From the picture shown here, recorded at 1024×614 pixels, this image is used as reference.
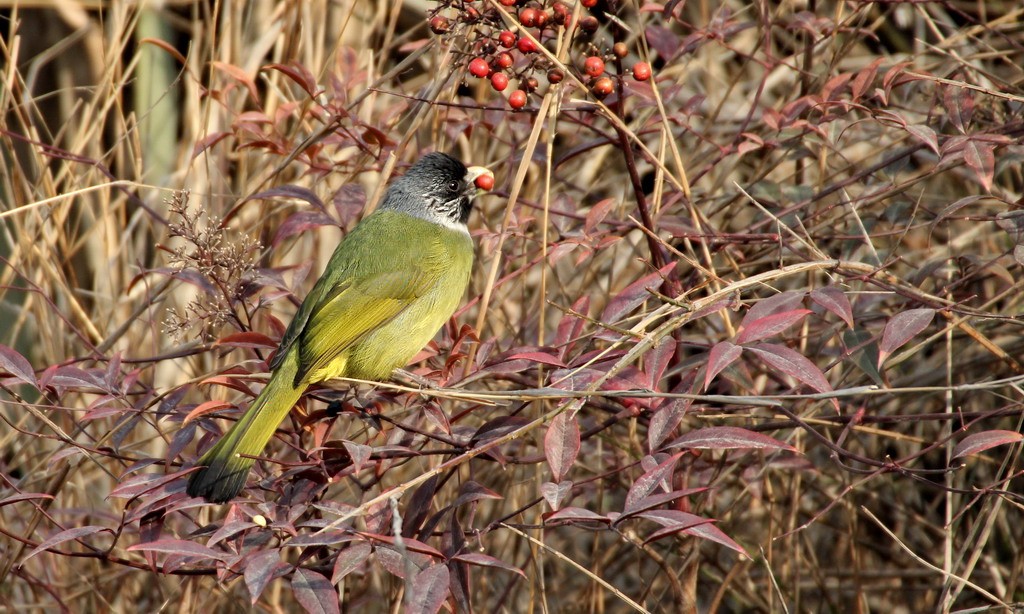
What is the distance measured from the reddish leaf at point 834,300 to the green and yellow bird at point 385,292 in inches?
50.7

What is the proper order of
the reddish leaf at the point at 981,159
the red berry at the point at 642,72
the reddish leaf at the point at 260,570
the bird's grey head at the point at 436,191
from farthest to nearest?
the bird's grey head at the point at 436,191
the red berry at the point at 642,72
the reddish leaf at the point at 981,159
the reddish leaf at the point at 260,570

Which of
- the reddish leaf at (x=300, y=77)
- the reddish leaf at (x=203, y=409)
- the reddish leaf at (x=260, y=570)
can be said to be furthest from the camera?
the reddish leaf at (x=300, y=77)

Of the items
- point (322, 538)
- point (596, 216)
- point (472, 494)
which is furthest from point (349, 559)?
point (596, 216)

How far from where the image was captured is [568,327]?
2.40 meters

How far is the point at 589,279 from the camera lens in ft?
13.0

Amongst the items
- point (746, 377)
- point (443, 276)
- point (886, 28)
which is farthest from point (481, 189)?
point (886, 28)

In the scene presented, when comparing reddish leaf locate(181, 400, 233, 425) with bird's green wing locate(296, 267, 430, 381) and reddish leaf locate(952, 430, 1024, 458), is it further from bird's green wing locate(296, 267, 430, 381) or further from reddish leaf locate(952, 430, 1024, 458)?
reddish leaf locate(952, 430, 1024, 458)

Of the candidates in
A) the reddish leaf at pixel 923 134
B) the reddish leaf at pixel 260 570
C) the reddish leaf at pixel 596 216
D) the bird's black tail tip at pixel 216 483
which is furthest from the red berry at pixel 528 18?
the reddish leaf at pixel 260 570

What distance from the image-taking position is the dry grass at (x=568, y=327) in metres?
2.31

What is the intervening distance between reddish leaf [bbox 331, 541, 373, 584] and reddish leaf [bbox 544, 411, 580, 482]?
0.40m

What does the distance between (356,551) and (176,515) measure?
1907 millimetres

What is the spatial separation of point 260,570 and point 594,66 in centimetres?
136

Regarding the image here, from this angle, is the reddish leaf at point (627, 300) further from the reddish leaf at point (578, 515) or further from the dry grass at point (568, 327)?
the reddish leaf at point (578, 515)

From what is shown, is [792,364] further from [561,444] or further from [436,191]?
[436,191]
